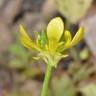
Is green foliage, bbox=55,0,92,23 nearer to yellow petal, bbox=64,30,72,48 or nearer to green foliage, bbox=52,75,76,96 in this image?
green foliage, bbox=52,75,76,96

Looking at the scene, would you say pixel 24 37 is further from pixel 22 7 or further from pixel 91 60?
pixel 22 7

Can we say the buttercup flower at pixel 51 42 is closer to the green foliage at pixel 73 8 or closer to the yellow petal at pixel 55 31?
the yellow petal at pixel 55 31

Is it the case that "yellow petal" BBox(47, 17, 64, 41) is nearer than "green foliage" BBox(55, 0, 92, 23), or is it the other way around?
"yellow petal" BBox(47, 17, 64, 41)

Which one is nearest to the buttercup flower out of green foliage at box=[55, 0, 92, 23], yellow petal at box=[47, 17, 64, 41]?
yellow petal at box=[47, 17, 64, 41]

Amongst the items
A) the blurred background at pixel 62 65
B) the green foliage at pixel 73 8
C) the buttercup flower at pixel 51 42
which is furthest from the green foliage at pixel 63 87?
the buttercup flower at pixel 51 42

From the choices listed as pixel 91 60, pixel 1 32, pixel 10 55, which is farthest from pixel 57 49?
pixel 1 32

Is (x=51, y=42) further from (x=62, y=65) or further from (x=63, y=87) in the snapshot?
(x=62, y=65)

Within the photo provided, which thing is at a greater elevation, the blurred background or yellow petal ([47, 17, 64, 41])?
yellow petal ([47, 17, 64, 41])
